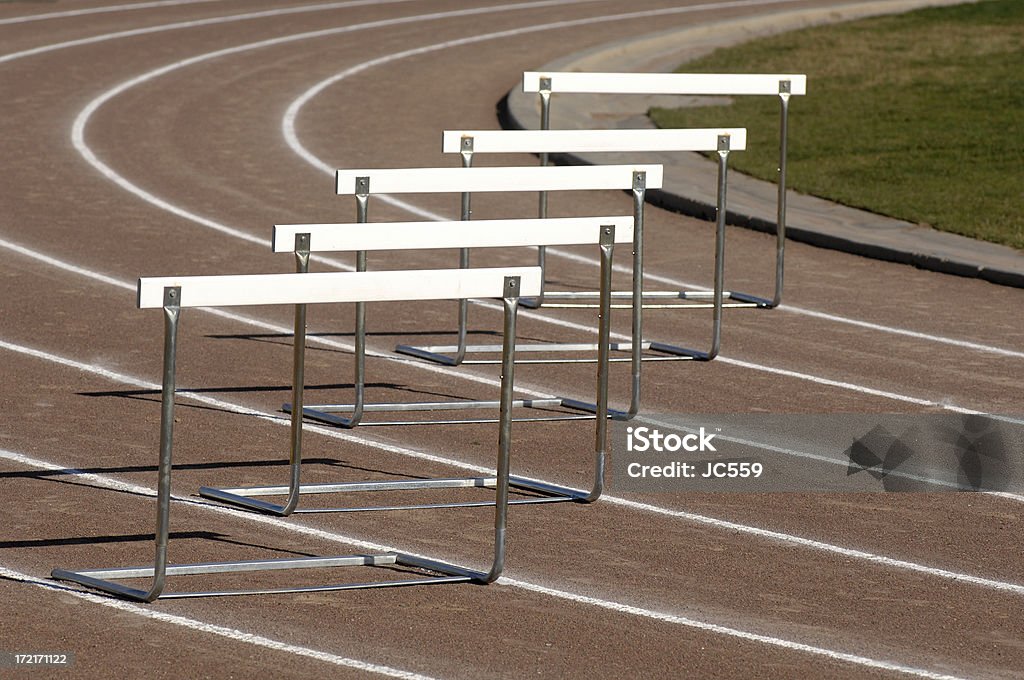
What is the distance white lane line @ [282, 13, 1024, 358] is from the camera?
1179 centimetres

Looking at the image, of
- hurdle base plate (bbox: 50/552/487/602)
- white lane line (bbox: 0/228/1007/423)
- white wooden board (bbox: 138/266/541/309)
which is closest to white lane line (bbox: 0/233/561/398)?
white lane line (bbox: 0/228/1007/423)

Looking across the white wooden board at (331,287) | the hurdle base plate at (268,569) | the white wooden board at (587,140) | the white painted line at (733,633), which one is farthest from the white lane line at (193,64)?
the white painted line at (733,633)

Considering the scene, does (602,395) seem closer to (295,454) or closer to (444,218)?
(295,454)

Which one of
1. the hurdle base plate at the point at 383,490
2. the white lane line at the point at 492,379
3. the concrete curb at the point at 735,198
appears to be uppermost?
the concrete curb at the point at 735,198

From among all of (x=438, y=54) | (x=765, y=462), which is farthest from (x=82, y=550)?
(x=438, y=54)

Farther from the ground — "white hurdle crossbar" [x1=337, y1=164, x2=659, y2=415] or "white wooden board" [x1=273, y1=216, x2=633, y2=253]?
"white hurdle crossbar" [x1=337, y1=164, x2=659, y2=415]

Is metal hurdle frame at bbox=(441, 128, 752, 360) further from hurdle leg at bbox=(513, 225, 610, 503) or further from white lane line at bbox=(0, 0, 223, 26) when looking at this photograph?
white lane line at bbox=(0, 0, 223, 26)

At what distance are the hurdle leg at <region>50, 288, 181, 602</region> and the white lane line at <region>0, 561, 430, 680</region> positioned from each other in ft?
0.18

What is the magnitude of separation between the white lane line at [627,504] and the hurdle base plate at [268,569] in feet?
1.09

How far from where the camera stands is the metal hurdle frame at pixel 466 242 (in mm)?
7766

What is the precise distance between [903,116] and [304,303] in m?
13.4

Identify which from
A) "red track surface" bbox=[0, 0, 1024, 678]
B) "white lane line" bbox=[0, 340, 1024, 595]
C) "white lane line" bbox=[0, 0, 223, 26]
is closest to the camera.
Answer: "red track surface" bbox=[0, 0, 1024, 678]

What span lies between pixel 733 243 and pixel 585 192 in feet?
7.02

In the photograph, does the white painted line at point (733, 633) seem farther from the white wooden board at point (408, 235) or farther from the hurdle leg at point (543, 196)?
the hurdle leg at point (543, 196)
